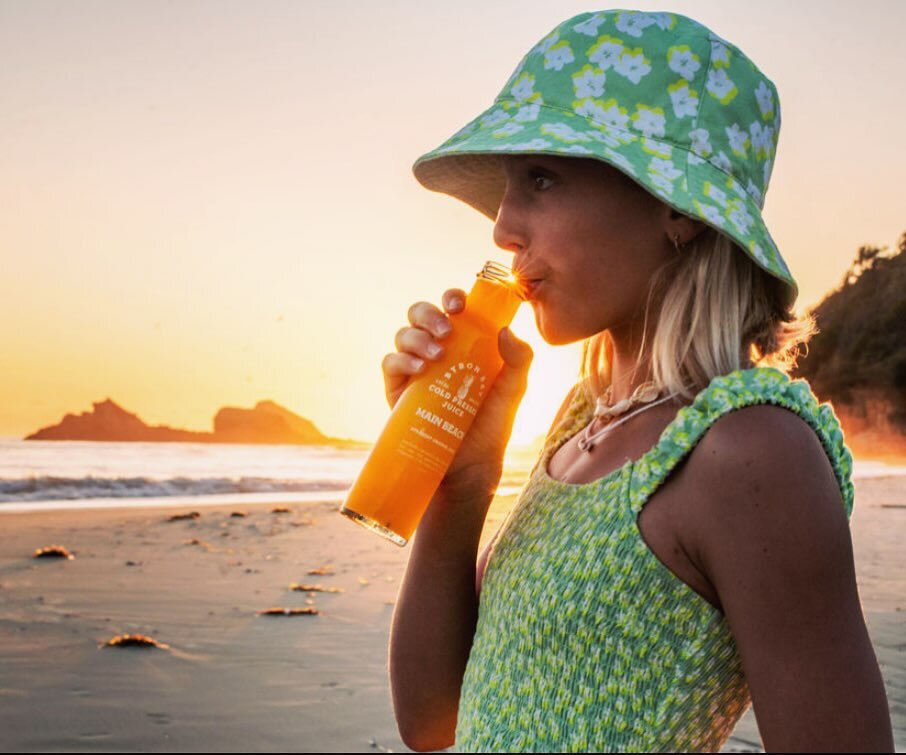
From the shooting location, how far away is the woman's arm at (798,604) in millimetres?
1155

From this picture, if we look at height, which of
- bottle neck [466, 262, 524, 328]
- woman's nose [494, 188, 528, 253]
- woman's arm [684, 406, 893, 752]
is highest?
woman's nose [494, 188, 528, 253]

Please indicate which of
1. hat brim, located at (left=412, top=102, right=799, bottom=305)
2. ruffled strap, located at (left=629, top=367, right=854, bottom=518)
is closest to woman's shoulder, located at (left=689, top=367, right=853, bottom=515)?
ruffled strap, located at (left=629, top=367, right=854, bottom=518)

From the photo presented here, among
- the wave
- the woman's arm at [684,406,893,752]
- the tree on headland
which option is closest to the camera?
the woman's arm at [684,406,893,752]

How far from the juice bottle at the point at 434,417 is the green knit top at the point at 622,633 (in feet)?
1.01

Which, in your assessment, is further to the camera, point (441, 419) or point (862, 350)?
point (862, 350)

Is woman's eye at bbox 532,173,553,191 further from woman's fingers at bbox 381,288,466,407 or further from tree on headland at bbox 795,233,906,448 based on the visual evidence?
tree on headland at bbox 795,233,906,448

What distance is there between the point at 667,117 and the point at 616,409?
50 centimetres

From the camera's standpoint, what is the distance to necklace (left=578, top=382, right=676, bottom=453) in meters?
1.56

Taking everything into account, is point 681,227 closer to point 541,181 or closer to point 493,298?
point 541,181

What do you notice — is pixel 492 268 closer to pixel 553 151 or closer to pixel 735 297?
pixel 553 151

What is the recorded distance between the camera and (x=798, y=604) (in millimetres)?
1158

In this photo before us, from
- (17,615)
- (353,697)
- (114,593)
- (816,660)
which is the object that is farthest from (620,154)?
(114,593)

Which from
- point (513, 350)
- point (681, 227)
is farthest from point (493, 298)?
point (681, 227)

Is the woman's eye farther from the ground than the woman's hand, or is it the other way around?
the woman's eye
